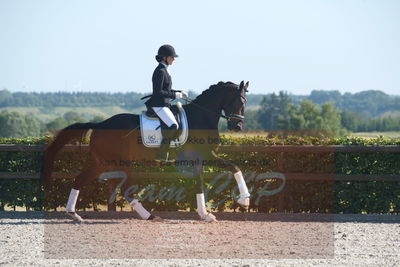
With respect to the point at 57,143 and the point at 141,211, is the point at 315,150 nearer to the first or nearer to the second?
the point at 141,211

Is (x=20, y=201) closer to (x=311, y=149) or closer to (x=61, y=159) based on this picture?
(x=61, y=159)

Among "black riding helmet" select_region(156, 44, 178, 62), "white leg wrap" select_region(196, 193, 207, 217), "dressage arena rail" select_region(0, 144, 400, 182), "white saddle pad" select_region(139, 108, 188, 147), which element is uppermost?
"black riding helmet" select_region(156, 44, 178, 62)

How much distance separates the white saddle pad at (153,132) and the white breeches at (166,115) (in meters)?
0.16

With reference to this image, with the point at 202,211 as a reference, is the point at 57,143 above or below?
above

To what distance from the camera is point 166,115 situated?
1177 cm

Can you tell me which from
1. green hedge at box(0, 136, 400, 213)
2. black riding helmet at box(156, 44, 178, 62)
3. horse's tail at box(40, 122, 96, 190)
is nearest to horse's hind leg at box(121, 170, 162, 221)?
green hedge at box(0, 136, 400, 213)

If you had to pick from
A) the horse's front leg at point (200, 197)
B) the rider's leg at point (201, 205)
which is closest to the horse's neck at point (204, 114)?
the horse's front leg at point (200, 197)

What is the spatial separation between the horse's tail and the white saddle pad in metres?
1.06

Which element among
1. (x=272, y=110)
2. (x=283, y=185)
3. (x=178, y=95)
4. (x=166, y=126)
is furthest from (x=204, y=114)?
(x=272, y=110)

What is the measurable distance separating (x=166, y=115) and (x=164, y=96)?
342 mm

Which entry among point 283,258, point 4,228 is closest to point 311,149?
point 283,258

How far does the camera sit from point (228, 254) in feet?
30.0

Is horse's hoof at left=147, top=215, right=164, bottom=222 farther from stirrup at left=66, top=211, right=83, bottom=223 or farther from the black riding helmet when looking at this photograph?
the black riding helmet

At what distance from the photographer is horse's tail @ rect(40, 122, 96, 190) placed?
12.5 metres
